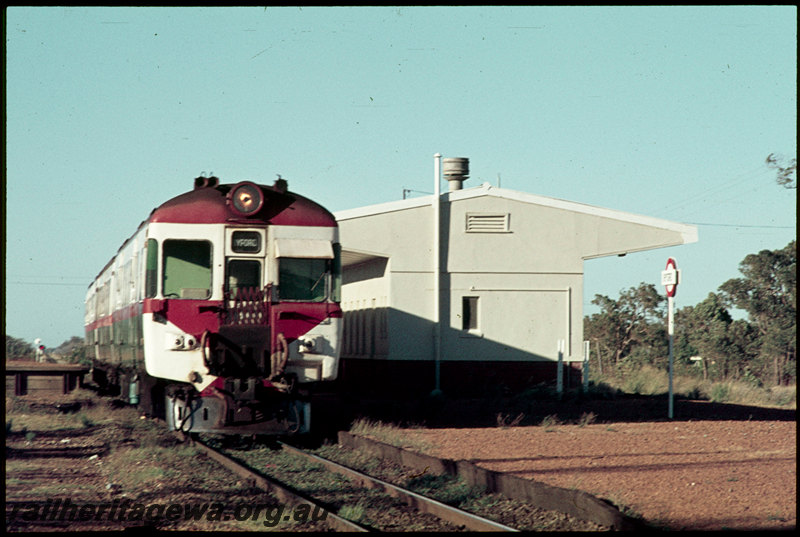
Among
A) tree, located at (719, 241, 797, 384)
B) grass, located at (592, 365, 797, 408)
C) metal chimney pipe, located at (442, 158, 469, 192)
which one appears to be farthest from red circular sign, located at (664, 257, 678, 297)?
tree, located at (719, 241, 797, 384)

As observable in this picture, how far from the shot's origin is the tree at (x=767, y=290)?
42.6 metres

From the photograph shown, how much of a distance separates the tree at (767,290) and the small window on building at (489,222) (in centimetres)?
2125

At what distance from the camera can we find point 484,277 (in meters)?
23.7

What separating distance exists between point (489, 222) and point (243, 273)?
1179cm

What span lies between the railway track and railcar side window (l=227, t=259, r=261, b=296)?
7.16 ft

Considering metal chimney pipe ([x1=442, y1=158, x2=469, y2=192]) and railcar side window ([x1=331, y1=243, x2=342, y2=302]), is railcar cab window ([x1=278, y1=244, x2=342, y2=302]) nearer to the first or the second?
railcar side window ([x1=331, y1=243, x2=342, y2=302])

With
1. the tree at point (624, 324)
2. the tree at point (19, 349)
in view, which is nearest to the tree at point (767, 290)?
the tree at point (624, 324)

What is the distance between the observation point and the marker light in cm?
1278

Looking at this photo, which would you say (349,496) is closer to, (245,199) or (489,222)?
(245,199)

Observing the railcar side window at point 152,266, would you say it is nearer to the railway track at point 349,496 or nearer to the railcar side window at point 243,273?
A: the railcar side window at point 243,273

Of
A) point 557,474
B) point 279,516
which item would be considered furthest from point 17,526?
point 557,474

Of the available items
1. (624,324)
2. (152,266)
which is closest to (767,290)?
(624,324)

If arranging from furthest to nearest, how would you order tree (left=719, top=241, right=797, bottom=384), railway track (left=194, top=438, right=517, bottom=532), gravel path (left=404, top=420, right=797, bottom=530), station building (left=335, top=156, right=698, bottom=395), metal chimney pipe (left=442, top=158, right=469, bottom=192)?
tree (left=719, top=241, right=797, bottom=384) < metal chimney pipe (left=442, top=158, right=469, bottom=192) < station building (left=335, top=156, right=698, bottom=395) < gravel path (left=404, top=420, right=797, bottom=530) < railway track (left=194, top=438, right=517, bottom=532)

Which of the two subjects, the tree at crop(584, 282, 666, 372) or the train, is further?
the tree at crop(584, 282, 666, 372)
